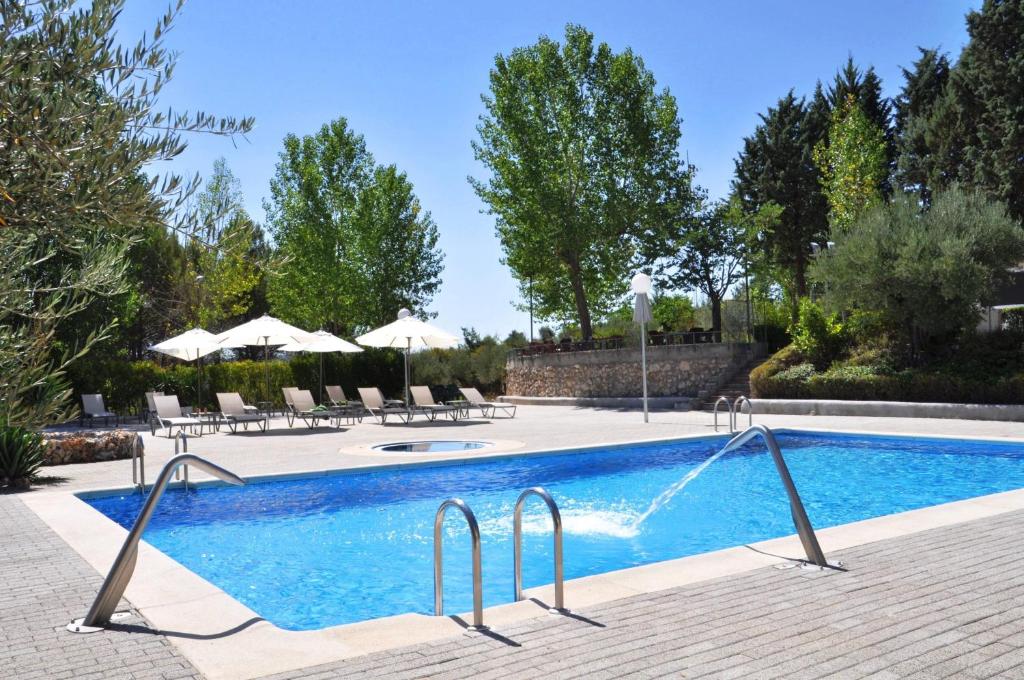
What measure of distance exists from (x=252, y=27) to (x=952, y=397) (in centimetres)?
1735

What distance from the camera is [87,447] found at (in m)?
13.0

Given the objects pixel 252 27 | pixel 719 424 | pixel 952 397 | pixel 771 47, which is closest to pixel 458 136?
pixel 771 47

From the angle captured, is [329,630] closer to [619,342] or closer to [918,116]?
[619,342]

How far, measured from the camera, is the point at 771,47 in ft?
64.5

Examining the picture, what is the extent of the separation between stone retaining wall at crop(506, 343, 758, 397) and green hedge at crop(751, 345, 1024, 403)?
241 cm

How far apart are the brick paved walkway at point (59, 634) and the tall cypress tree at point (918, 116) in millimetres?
32605

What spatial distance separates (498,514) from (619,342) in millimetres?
18810

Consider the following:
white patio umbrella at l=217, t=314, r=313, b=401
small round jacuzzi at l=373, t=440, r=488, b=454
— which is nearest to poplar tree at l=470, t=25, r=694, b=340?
white patio umbrella at l=217, t=314, r=313, b=401

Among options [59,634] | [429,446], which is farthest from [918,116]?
[59,634]

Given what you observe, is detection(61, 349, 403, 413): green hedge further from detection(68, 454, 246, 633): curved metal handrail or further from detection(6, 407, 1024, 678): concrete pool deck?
detection(68, 454, 246, 633): curved metal handrail

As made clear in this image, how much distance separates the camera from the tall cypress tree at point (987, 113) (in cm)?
2717

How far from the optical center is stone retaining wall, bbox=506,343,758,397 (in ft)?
82.0

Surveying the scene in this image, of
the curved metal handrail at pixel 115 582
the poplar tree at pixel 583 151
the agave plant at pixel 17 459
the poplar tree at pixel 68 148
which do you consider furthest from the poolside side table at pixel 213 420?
the poplar tree at pixel 68 148

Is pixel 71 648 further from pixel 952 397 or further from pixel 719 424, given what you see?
pixel 952 397
